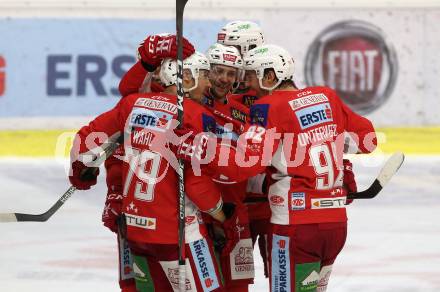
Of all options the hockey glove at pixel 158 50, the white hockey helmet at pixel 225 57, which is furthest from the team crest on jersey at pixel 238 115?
the hockey glove at pixel 158 50

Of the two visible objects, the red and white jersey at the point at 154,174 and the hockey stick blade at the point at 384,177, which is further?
the hockey stick blade at the point at 384,177

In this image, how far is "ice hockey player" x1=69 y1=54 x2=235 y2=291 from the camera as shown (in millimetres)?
5254

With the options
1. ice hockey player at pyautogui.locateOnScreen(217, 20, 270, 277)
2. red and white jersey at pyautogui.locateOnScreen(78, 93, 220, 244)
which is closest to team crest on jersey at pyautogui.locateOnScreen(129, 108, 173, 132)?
red and white jersey at pyautogui.locateOnScreen(78, 93, 220, 244)

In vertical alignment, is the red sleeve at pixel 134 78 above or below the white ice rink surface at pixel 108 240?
above

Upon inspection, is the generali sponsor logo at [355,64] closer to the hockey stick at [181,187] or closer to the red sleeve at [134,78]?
the red sleeve at [134,78]

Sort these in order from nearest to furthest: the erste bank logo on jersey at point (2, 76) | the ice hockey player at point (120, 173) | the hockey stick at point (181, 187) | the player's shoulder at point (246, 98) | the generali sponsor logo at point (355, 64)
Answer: the hockey stick at point (181, 187) < the ice hockey player at point (120, 173) < the player's shoulder at point (246, 98) < the erste bank logo on jersey at point (2, 76) < the generali sponsor logo at point (355, 64)

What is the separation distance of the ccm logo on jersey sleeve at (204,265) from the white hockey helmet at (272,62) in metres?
0.88

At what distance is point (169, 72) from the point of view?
5.39 meters

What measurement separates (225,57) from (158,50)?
2.09ft

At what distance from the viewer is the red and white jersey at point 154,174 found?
525cm

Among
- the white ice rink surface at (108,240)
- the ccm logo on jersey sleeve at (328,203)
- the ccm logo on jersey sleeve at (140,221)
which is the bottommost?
the white ice rink surface at (108,240)

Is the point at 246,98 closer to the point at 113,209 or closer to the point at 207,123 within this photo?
the point at 113,209

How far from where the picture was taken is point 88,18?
1463 centimetres

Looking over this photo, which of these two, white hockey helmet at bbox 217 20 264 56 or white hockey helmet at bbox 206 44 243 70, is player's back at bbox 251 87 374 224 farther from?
white hockey helmet at bbox 217 20 264 56
